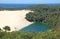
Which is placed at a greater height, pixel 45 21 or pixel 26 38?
pixel 26 38

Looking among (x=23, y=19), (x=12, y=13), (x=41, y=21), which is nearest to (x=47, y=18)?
(x=41, y=21)

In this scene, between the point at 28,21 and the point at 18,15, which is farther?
the point at 18,15

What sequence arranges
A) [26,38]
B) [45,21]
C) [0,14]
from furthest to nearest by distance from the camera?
[0,14] < [45,21] < [26,38]

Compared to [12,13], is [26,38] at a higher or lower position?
higher

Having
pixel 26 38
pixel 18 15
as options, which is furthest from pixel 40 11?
pixel 26 38

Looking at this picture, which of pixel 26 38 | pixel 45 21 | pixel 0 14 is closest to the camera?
pixel 26 38

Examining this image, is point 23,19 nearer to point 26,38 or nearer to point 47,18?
point 47,18

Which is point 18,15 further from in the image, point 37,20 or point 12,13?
point 37,20

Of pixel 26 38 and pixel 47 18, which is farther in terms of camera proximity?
pixel 47 18

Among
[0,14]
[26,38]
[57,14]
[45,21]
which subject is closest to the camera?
[26,38]
